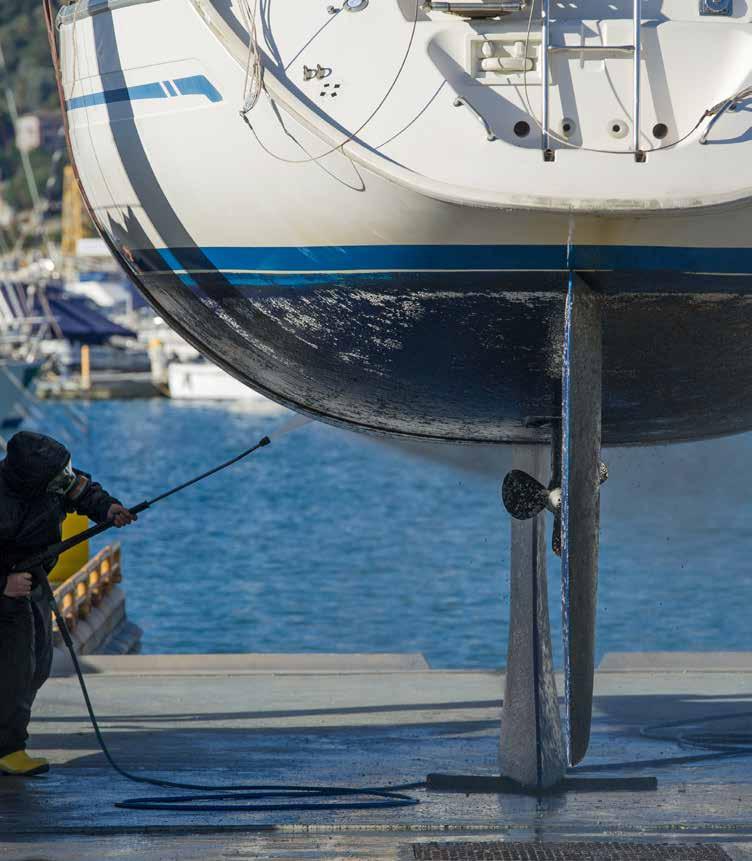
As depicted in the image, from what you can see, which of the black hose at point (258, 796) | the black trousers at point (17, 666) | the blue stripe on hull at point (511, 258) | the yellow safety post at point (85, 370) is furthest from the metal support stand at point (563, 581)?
the yellow safety post at point (85, 370)

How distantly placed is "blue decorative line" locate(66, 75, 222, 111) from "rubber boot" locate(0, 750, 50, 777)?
9.13 feet

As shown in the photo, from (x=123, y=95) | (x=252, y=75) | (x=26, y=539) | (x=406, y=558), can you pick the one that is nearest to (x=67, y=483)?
(x=26, y=539)

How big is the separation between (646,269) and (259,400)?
7558 centimetres

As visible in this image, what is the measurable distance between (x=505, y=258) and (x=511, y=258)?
0.07 feet

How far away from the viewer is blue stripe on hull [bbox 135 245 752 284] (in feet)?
19.0

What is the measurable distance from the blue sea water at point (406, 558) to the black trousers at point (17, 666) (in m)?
2.48

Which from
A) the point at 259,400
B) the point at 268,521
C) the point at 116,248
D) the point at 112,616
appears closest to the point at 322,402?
the point at 116,248

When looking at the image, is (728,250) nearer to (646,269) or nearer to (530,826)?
(646,269)

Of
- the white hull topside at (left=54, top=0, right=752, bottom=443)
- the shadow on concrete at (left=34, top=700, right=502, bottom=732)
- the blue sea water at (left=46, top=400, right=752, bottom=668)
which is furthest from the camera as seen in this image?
the blue sea water at (left=46, top=400, right=752, bottom=668)

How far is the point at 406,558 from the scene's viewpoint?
31.8 meters

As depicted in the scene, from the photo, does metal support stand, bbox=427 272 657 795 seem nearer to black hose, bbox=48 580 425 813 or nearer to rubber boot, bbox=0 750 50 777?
black hose, bbox=48 580 425 813

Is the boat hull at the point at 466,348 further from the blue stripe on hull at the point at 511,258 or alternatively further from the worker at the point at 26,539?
the worker at the point at 26,539

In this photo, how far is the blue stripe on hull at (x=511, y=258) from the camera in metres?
5.78

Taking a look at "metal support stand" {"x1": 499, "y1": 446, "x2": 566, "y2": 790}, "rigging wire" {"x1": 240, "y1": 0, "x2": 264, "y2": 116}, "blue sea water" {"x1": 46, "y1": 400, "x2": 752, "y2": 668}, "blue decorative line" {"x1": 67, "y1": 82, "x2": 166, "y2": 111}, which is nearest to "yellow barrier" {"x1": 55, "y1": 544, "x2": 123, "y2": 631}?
"blue sea water" {"x1": 46, "y1": 400, "x2": 752, "y2": 668}
